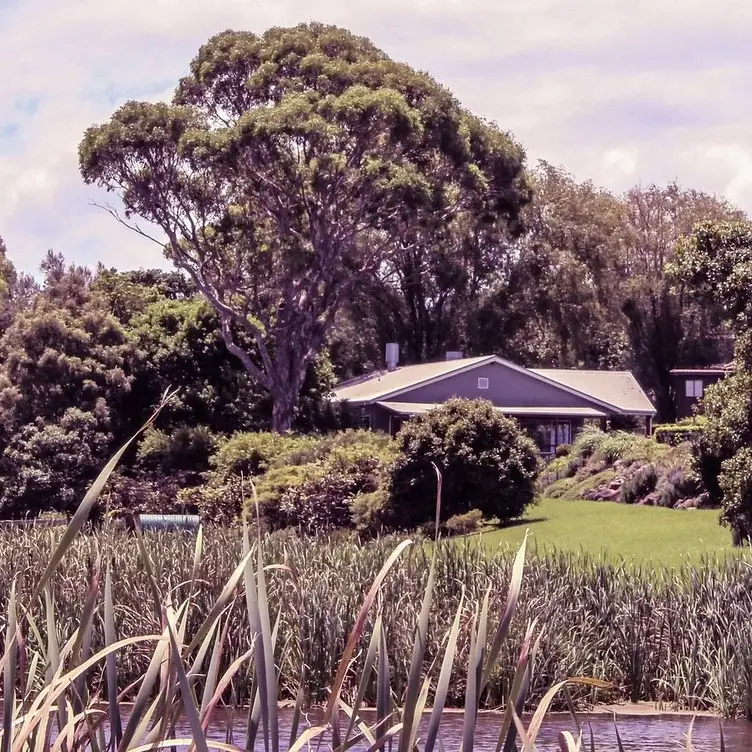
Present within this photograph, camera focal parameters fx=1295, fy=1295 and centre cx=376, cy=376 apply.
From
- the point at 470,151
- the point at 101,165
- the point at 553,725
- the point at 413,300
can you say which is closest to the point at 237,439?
the point at 101,165

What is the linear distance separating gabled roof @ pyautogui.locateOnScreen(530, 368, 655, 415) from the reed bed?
40.1 m

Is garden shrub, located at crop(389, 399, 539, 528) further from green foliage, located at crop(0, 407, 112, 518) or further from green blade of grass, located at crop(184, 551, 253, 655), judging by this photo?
green blade of grass, located at crop(184, 551, 253, 655)

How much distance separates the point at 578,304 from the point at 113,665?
65.1 m

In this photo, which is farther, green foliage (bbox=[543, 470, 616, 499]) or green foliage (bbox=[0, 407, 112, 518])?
green foliage (bbox=[0, 407, 112, 518])

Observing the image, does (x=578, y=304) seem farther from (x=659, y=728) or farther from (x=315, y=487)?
(x=659, y=728)

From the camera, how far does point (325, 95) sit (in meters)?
44.1

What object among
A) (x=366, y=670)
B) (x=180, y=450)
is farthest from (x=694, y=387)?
(x=366, y=670)

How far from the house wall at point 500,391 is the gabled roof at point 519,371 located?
10.8 inches

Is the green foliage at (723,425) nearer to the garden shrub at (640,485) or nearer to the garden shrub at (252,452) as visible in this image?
the garden shrub at (640,485)

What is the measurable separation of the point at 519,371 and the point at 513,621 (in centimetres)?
3990

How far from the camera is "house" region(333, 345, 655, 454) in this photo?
52219mm

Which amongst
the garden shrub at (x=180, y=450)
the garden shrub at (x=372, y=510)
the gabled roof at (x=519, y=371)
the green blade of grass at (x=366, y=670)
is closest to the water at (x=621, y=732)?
the green blade of grass at (x=366, y=670)

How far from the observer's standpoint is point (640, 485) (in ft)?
115

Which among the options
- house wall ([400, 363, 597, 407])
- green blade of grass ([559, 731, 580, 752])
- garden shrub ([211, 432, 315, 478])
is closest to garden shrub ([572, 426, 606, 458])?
house wall ([400, 363, 597, 407])
